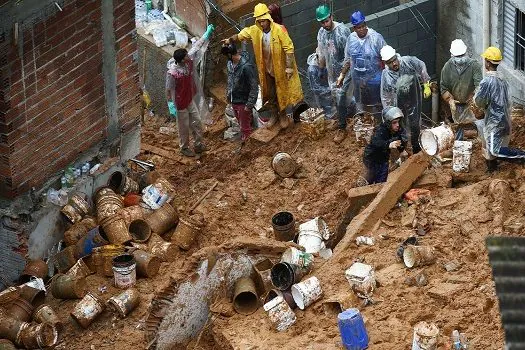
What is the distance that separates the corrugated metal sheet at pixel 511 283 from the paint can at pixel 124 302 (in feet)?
24.3

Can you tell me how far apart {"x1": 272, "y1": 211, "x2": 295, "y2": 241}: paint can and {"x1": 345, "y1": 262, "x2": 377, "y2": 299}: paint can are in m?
1.68

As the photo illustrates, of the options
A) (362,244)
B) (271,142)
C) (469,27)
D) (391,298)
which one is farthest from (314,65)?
(391,298)

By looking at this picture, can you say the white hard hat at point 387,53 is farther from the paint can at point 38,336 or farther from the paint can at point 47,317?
the paint can at point 38,336

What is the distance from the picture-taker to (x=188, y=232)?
14.7 m

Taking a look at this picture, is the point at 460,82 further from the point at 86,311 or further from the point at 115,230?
the point at 86,311

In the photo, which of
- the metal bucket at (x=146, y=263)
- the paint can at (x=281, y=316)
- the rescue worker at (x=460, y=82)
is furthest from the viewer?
the rescue worker at (x=460, y=82)

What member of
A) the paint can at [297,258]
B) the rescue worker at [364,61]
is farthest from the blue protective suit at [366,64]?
the paint can at [297,258]

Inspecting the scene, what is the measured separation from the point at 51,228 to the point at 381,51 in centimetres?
446

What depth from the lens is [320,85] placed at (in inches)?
658

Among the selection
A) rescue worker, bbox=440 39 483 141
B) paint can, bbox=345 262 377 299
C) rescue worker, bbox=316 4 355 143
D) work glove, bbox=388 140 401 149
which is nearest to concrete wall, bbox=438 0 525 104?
rescue worker, bbox=440 39 483 141

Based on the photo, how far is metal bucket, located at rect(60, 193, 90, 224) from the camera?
14.6 meters

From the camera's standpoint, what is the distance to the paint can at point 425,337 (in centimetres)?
1115

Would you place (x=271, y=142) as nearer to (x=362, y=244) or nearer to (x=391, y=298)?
(x=362, y=244)

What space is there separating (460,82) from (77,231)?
5.03 m
